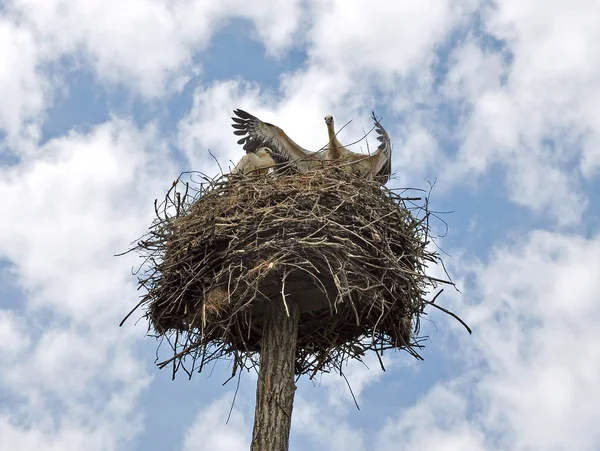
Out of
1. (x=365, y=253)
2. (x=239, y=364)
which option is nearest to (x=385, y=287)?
(x=365, y=253)

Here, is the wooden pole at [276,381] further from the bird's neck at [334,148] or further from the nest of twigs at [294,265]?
the bird's neck at [334,148]

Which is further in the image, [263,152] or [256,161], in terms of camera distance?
[263,152]

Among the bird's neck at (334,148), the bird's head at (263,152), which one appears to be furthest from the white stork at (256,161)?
the bird's neck at (334,148)

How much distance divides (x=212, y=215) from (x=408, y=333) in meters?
2.07

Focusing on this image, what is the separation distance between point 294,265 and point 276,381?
1.01m

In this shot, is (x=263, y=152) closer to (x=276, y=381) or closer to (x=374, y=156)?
(x=374, y=156)

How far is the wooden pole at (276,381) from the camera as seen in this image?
7.23m

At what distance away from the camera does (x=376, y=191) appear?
8.20 m

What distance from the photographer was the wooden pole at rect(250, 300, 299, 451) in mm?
7227

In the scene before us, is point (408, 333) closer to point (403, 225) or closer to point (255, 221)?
point (403, 225)

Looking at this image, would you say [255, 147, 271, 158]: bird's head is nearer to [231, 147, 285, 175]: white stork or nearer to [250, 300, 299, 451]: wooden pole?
[231, 147, 285, 175]: white stork

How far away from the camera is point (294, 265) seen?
7.22 m

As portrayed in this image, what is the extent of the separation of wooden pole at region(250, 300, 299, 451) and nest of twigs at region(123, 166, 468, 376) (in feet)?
0.60

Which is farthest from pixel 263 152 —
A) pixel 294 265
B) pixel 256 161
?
pixel 294 265
